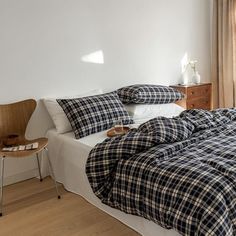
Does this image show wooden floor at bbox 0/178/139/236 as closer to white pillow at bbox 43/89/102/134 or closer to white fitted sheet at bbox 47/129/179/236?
white fitted sheet at bbox 47/129/179/236

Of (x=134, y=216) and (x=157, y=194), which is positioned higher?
(x=157, y=194)

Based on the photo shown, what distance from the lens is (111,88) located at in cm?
374

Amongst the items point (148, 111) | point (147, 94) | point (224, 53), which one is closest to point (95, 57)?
point (147, 94)

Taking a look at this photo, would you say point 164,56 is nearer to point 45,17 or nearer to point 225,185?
point 45,17

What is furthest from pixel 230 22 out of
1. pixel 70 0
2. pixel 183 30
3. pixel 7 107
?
pixel 7 107

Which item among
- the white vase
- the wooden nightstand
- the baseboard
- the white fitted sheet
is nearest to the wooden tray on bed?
the white fitted sheet

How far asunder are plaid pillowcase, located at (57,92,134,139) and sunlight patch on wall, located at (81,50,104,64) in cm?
Answer: 53

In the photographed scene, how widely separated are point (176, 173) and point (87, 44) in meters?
2.06

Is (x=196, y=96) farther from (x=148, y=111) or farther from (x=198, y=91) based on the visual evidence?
(x=148, y=111)

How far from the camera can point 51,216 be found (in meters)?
2.49

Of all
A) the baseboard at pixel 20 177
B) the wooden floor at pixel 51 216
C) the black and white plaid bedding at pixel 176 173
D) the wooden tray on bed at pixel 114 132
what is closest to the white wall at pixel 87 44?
the baseboard at pixel 20 177

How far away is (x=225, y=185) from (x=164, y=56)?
9.05ft

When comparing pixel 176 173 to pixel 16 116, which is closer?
pixel 176 173

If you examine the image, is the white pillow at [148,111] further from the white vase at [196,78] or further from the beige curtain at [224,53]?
the beige curtain at [224,53]
